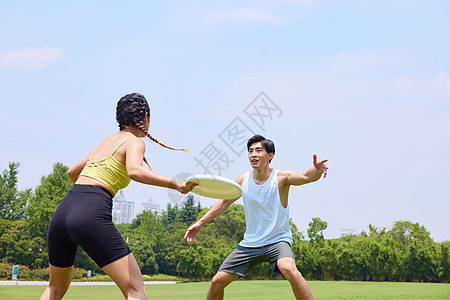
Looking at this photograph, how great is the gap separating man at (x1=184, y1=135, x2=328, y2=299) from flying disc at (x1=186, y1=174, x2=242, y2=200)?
132 cm

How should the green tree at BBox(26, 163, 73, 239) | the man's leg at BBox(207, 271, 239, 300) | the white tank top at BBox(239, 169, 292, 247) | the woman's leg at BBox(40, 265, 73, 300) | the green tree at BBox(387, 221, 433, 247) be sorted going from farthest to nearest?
the green tree at BBox(387, 221, 433, 247) < the green tree at BBox(26, 163, 73, 239) < the white tank top at BBox(239, 169, 292, 247) < the man's leg at BBox(207, 271, 239, 300) < the woman's leg at BBox(40, 265, 73, 300)

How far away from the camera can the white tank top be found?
5629 mm

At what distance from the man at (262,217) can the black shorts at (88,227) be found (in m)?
2.21

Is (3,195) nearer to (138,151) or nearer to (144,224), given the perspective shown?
(144,224)

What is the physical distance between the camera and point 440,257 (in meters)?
29.9

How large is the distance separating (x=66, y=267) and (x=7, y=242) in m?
40.5

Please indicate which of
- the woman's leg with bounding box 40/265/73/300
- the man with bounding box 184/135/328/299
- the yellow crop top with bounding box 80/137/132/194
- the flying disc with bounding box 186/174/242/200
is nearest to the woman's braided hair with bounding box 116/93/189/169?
the yellow crop top with bounding box 80/137/132/194

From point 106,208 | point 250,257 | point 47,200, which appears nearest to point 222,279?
point 250,257

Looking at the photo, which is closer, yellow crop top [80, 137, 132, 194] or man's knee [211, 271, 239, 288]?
yellow crop top [80, 137, 132, 194]

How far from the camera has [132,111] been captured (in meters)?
3.84

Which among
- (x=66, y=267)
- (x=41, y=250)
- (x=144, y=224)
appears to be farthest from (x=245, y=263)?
(x=144, y=224)

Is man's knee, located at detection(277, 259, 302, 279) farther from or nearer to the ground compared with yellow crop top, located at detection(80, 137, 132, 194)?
nearer to the ground

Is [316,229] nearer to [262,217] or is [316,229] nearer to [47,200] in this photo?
[47,200]

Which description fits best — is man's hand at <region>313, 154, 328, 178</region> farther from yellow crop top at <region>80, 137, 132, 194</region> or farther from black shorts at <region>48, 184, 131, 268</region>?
black shorts at <region>48, 184, 131, 268</region>
